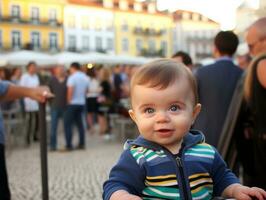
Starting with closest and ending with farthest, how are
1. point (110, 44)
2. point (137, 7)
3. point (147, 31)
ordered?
1. point (110, 44)
2. point (137, 7)
3. point (147, 31)

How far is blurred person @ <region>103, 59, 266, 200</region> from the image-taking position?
1.63 m

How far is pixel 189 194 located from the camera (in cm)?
164

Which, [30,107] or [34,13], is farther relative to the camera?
[34,13]

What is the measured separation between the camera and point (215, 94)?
4371 millimetres

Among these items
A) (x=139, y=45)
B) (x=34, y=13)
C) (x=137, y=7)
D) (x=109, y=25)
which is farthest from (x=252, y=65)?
(x=139, y=45)

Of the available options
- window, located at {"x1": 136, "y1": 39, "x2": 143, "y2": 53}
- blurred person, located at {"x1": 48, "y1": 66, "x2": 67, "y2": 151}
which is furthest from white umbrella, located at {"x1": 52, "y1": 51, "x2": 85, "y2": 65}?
window, located at {"x1": 136, "y1": 39, "x2": 143, "y2": 53}

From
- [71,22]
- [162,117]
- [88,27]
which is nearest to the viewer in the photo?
[162,117]

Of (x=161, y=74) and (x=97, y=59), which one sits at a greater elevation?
(x=161, y=74)

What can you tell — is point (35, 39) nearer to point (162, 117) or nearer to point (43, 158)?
point (43, 158)

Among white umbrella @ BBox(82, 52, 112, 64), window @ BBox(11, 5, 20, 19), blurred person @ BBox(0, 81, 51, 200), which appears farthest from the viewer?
window @ BBox(11, 5, 20, 19)

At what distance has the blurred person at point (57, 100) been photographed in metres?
10.2

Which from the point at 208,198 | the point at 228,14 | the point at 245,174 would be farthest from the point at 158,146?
the point at 228,14

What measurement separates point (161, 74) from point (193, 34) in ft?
294

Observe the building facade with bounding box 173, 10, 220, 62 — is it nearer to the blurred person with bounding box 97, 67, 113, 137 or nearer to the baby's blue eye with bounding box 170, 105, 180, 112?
the blurred person with bounding box 97, 67, 113, 137
